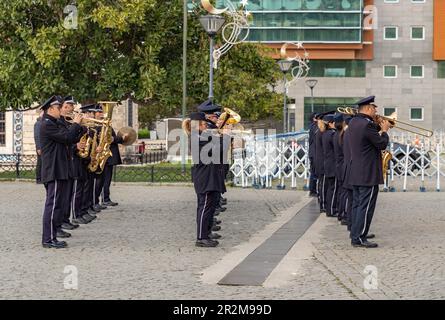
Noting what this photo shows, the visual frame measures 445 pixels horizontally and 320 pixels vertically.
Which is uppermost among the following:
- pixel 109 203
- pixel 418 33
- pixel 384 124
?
pixel 418 33

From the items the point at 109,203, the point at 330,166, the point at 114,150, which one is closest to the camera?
the point at 330,166

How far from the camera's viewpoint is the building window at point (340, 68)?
242ft

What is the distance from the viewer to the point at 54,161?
39.9 feet

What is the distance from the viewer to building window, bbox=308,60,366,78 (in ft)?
242

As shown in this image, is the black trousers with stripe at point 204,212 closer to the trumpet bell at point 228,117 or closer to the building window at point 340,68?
the trumpet bell at point 228,117

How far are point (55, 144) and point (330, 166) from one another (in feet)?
19.0

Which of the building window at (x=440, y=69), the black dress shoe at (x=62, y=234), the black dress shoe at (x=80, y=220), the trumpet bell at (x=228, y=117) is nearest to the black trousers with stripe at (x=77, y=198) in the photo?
the black dress shoe at (x=80, y=220)

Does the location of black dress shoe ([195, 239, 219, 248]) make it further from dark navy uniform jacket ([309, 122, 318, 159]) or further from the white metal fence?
the white metal fence

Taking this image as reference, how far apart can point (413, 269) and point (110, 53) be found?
1911 centimetres

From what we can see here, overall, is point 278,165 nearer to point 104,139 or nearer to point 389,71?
point 104,139

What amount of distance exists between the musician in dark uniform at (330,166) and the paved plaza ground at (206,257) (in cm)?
35

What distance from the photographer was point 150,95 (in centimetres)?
2639

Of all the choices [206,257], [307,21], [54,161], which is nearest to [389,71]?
[307,21]
